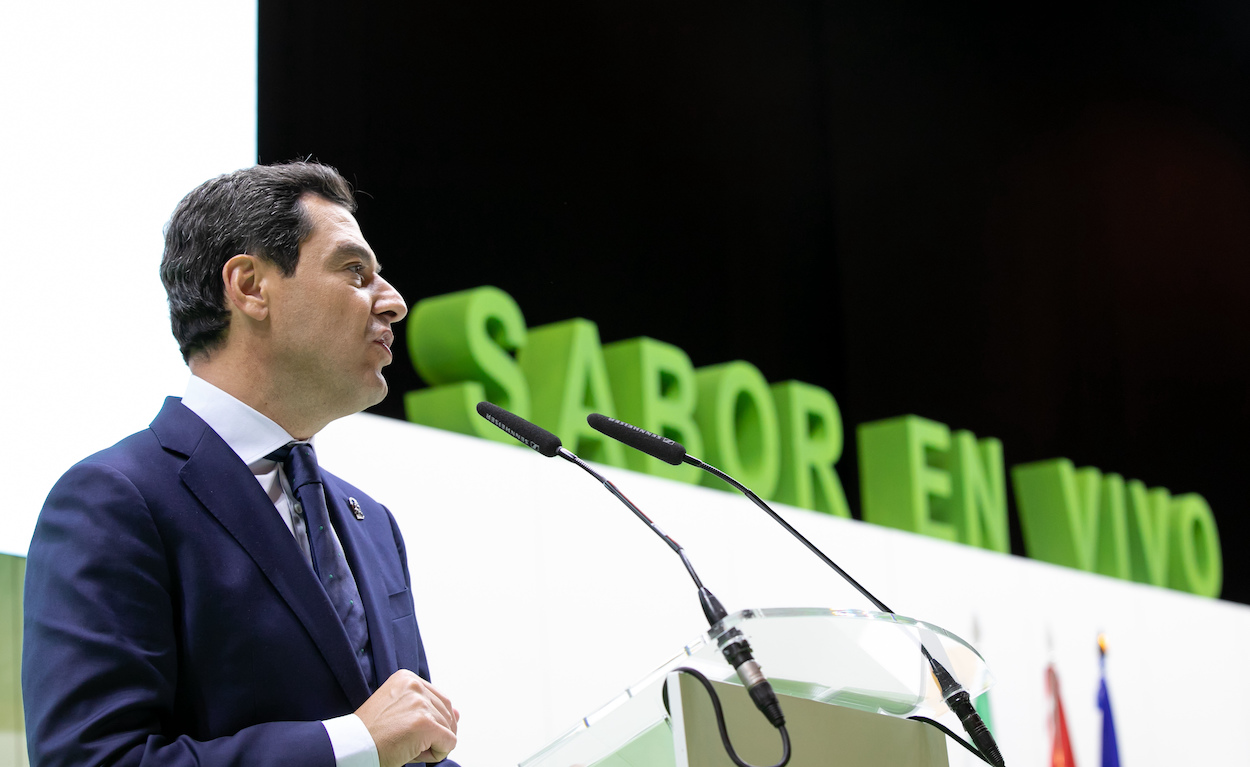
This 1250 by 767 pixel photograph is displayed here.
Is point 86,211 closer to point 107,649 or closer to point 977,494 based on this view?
point 107,649

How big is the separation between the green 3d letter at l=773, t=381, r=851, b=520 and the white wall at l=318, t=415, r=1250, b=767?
395 millimetres

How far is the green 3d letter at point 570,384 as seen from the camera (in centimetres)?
329

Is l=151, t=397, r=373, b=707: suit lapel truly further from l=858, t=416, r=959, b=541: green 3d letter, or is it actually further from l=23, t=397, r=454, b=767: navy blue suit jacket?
l=858, t=416, r=959, b=541: green 3d letter

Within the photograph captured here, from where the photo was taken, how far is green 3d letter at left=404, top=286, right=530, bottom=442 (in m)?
3.00

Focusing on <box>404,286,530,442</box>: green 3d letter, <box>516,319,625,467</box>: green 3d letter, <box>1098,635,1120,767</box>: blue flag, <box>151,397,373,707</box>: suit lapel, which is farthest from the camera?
<box>1098,635,1120,767</box>: blue flag

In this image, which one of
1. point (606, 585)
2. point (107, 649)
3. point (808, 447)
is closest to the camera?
point (107, 649)

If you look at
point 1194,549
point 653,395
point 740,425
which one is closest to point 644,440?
point 653,395

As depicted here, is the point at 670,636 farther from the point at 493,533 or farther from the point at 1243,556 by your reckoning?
the point at 1243,556

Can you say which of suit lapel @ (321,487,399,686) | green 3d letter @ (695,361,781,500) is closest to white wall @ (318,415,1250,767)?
green 3d letter @ (695,361,781,500)

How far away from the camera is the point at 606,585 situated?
3002mm

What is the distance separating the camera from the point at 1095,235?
5996mm

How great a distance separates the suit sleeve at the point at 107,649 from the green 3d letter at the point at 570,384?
1.94 metres

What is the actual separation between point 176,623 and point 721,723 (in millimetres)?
644

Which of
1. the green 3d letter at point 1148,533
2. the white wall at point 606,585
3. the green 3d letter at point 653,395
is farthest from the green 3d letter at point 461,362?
the green 3d letter at point 1148,533
